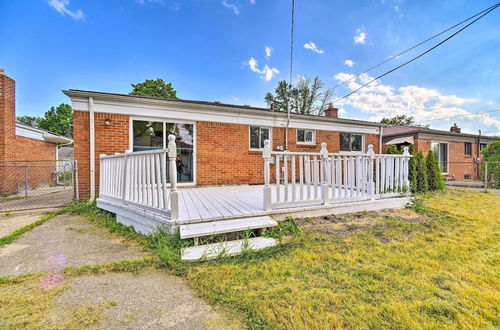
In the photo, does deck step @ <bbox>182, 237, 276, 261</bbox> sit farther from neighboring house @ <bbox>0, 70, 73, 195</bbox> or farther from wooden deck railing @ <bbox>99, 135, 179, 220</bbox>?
neighboring house @ <bbox>0, 70, 73, 195</bbox>

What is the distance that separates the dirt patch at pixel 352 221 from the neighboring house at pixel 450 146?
10617 millimetres

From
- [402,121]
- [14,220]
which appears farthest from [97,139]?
[402,121]

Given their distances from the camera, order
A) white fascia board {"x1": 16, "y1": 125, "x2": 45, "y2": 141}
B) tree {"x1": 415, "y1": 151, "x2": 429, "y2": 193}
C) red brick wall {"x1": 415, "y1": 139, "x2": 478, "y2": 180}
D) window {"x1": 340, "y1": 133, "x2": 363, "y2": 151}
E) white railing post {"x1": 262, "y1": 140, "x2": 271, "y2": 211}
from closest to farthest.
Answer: white railing post {"x1": 262, "y1": 140, "x2": 271, "y2": 211} → tree {"x1": 415, "y1": 151, "x2": 429, "y2": 193} → white fascia board {"x1": 16, "y1": 125, "x2": 45, "y2": 141} → window {"x1": 340, "y1": 133, "x2": 363, "y2": 151} → red brick wall {"x1": 415, "y1": 139, "x2": 478, "y2": 180}

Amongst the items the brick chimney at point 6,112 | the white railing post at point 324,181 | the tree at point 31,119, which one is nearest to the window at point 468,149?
the white railing post at point 324,181

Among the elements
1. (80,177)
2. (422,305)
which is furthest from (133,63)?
(422,305)

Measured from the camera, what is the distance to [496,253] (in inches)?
103

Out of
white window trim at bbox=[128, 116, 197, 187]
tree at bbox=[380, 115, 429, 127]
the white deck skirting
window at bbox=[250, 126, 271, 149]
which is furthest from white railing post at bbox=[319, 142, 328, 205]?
tree at bbox=[380, 115, 429, 127]

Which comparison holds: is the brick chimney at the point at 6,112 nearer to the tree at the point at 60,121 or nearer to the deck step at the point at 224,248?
the deck step at the point at 224,248

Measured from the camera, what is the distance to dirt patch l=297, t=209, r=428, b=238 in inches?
135

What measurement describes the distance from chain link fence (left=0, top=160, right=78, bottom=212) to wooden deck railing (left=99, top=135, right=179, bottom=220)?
81.1 inches

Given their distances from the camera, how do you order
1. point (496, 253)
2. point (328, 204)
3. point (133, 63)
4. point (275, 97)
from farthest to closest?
1. point (275, 97)
2. point (133, 63)
3. point (328, 204)
4. point (496, 253)

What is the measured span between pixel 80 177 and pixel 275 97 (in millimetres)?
22727

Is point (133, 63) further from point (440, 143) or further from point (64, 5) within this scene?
point (440, 143)

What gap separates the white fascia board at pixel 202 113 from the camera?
5754mm
